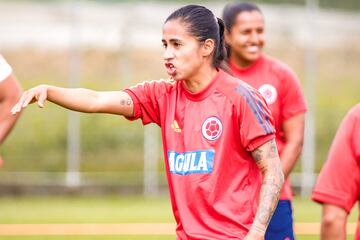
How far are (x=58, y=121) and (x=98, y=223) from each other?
439 cm

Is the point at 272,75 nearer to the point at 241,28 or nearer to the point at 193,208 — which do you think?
the point at 241,28

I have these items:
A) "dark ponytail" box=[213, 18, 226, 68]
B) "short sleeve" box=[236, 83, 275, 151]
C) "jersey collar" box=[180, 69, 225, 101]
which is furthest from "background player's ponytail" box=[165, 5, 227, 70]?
"short sleeve" box=[236, 83, 275, 151]

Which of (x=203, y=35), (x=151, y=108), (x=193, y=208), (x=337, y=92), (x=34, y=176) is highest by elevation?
(x=203, y=35)

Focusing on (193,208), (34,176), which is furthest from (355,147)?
(34,176)

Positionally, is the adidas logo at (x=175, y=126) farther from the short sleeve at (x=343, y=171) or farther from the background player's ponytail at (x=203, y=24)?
the short sleeve at (x=343, y=171)

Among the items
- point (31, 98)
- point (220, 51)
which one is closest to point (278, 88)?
point (220, 51)

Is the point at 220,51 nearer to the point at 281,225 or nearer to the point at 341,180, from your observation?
the point at 341,180

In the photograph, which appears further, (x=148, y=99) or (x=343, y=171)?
(x=148, y=99)

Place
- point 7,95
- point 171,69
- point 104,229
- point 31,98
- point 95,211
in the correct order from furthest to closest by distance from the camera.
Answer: point 95,211 < point 104,229 < point 7,95 < point 171,69 < point 31,98

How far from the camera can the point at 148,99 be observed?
18.7ft

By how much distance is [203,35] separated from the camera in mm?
5551

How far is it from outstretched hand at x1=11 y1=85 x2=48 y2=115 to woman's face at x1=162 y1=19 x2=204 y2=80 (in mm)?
678

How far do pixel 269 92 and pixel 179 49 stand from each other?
235 cm

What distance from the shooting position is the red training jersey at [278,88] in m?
7.70
